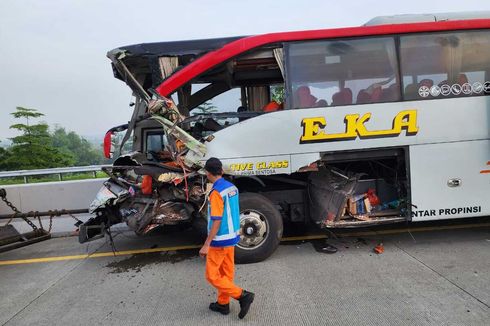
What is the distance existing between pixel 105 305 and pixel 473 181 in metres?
4.88

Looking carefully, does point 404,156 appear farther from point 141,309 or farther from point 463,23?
point 141,309

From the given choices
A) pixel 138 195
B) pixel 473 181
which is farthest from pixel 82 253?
pixel 473 181

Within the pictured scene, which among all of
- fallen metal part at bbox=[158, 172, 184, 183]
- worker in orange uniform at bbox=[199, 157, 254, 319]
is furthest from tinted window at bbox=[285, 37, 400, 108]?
worker in orange uniform at bbox=[199, 157, 254, 319]

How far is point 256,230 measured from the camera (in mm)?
4848

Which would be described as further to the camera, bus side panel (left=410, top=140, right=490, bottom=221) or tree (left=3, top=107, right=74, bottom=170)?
tree (left=3, top=107, right=74, bottom=170)

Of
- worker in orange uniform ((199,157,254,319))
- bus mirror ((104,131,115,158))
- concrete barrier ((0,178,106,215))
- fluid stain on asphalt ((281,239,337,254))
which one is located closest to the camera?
worker in orange uniform ((199,157,254,319))

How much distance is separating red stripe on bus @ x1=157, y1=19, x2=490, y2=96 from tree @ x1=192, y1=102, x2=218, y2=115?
601 millimetres

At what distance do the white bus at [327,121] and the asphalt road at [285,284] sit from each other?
1.69 feet

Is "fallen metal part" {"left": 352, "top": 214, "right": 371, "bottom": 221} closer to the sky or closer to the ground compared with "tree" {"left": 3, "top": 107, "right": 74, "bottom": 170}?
closer to the ground

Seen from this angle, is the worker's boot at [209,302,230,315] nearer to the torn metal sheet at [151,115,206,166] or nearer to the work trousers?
the work trousers

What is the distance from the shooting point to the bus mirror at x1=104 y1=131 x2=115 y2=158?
6.10 meters

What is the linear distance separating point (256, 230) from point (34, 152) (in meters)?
18.8

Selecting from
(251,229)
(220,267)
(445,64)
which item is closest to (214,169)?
(220,267)

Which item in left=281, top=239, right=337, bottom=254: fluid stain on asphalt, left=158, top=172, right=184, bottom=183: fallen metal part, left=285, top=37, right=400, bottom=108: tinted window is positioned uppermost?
left=285, top=37, right=400, bottom=108: tinted window
